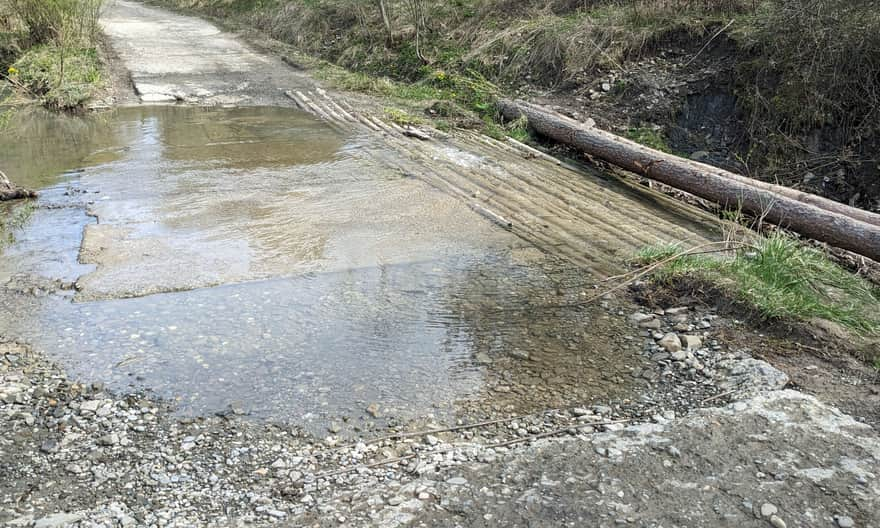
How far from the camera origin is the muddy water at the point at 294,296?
157 inches

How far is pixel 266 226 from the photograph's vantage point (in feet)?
20.4

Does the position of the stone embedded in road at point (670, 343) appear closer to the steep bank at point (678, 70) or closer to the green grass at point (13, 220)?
the steep bank at point (678, 70)

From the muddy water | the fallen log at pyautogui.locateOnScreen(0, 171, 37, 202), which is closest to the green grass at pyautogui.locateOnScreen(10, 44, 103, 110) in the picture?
the muddy water

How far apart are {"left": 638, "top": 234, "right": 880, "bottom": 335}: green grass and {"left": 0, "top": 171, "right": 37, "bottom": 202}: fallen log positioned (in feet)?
18.4

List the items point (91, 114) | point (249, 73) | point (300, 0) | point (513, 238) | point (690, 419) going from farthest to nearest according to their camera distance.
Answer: point (300, 0) < point (249, 73) < point (91, 114) < point (513, 238) < point (690, 419)

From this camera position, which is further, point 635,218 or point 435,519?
point 635,218

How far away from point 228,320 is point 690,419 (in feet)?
9.40

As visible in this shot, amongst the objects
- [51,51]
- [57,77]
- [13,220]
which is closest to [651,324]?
[13,220]

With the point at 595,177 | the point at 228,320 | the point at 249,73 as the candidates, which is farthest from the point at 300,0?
the point at 228,320

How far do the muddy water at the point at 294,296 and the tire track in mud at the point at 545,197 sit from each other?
0.31 meters

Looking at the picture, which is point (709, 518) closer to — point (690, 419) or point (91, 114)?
point (690, 419)

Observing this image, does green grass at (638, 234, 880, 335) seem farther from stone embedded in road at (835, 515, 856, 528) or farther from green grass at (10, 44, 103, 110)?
green grass at (10, 44, 103, 110)

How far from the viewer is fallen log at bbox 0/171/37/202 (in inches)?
261

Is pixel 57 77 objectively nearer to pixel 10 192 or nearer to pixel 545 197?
pixel 10 192
